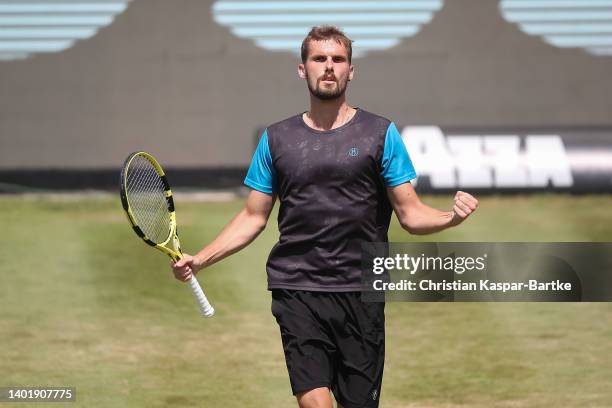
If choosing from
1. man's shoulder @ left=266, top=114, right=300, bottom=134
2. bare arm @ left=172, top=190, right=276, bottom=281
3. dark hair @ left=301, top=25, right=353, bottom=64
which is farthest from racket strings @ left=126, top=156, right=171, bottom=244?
dark hair @ left=301, top=25, right=353, bottom=64

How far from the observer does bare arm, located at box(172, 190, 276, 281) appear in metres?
5.27

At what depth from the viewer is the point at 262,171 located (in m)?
5.26

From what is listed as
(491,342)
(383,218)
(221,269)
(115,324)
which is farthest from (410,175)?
(221,269)

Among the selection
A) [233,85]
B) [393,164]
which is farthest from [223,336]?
[233,85]

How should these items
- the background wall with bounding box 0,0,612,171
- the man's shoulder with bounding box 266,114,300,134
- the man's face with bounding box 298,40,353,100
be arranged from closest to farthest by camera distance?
the man's face with bounding box 298,40,353,100
the man's shoulder with bounding box 266,114,300,134
the background wall with bounding box 0,0,612,171

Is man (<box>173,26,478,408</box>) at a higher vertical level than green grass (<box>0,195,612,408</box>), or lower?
higher

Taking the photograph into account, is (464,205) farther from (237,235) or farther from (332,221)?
(237,235)

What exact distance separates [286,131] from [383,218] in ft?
1.77

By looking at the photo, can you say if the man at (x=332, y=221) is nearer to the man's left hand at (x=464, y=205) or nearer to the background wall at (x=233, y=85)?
the man's left hand at (x=464, y=205)

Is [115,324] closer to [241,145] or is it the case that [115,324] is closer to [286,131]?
[286,131]

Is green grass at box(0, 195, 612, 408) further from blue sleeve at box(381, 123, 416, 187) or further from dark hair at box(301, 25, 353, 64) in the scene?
dark hair at box(301, 25, 353, 64)

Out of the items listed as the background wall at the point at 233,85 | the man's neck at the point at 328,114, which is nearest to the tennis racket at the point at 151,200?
the man's neck at the point at 328,114

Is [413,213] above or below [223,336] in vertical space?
above

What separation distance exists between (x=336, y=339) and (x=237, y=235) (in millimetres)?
612
